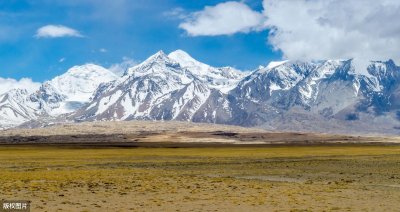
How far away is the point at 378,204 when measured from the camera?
1446 inches

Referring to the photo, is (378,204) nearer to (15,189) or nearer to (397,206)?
(397,206)

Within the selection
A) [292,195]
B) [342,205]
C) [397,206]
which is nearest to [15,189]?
[292,195]

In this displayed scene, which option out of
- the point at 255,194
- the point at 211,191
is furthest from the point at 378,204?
the point at 211,191

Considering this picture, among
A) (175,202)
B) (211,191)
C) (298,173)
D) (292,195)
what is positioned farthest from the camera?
(298,173)

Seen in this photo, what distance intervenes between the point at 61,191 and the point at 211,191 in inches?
502

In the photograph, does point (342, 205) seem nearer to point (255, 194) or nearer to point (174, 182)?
point (255, 194)

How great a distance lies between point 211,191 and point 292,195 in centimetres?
707

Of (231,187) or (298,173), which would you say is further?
(298,173)

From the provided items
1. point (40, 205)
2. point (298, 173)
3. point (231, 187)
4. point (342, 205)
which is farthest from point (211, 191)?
point (298, 173)

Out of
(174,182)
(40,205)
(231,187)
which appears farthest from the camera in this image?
(174,182)

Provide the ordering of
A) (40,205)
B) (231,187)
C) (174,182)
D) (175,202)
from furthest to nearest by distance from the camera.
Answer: (174,182) → (231,187) → (175,202) → (40,205)

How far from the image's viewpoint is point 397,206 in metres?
35.6

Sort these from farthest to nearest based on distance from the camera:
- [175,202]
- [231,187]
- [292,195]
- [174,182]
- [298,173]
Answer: [298,173] < [174,182] < [231,187] < [292,195] < [175,202]

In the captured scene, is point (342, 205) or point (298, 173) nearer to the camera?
point (342, 205)
